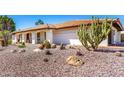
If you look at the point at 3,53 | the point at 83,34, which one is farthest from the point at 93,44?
the point at 3,53

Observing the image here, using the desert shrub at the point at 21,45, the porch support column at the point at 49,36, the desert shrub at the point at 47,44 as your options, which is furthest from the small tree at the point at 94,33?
the desert shrub at the point at 21,45

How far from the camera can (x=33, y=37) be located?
1012 centimetres

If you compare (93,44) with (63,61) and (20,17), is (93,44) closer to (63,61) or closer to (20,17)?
(63,61)

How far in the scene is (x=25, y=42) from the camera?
32.4 feet

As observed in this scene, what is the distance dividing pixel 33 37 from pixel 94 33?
6.79 feet

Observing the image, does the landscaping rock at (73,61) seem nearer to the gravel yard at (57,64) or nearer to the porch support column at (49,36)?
the gravel yard at (57,64)

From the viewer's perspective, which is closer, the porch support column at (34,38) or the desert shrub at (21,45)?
the desert shrub at (21,45)

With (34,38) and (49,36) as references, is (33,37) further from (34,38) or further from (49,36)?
(49,36)

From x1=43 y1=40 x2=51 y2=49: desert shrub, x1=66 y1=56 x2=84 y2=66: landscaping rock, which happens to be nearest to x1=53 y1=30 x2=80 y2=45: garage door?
x1=43 y1=40 x2=51 y2=49: desert shrub

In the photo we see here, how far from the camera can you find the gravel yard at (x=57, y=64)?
347 inches

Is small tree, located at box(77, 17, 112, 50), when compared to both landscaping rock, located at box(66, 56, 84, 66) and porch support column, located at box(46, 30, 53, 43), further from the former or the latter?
porch support column, located at box(46, 30, 53, 43)

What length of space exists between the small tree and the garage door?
184 millimetres
